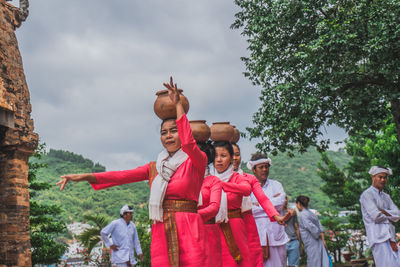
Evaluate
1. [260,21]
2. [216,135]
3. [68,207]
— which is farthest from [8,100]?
[68,207]

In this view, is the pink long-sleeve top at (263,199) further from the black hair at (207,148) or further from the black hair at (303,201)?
the black hair at (303,201)

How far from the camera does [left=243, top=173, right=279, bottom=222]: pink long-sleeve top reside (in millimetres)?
4688

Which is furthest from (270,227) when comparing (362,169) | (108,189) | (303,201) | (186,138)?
(108,189)

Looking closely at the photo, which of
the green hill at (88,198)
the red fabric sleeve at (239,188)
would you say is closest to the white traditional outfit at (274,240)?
the red fabric sleeve at (239,188)

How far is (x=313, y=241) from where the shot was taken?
8820mm

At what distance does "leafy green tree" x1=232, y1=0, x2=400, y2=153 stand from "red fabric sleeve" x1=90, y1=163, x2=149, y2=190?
5.65 meters

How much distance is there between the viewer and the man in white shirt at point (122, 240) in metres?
9.61

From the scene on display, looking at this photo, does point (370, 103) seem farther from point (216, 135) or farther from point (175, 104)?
point (175, 104)

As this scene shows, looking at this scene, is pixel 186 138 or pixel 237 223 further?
pixel 237 223

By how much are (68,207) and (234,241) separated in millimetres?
34460

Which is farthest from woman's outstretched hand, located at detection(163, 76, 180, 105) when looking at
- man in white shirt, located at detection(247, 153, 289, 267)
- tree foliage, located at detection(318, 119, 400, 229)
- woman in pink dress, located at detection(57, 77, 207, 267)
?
tree foliage, located at detection(318, 119, 400, 229)

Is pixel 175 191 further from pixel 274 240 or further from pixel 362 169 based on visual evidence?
pixel 362 169

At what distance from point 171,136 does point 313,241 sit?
6061mm

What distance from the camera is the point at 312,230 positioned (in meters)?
8.77
